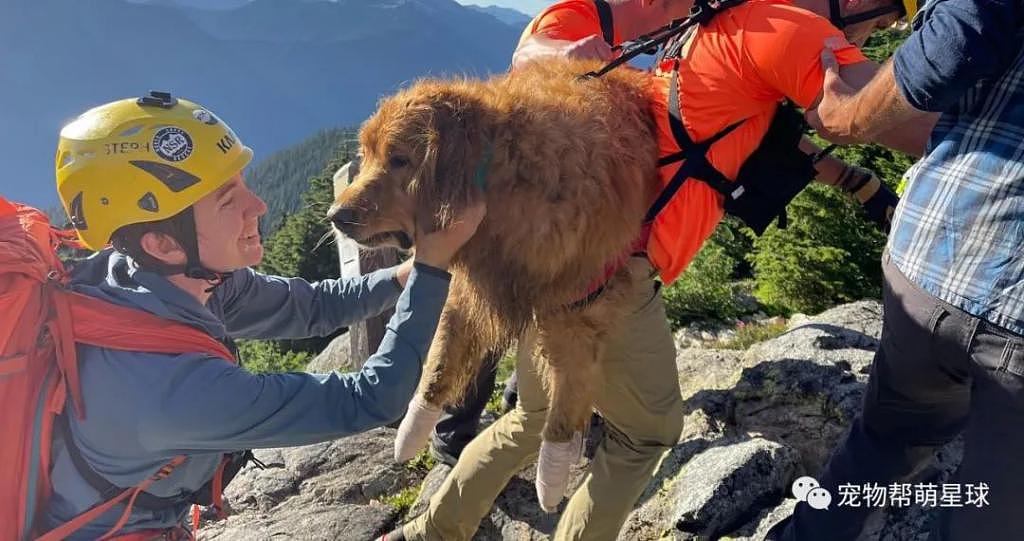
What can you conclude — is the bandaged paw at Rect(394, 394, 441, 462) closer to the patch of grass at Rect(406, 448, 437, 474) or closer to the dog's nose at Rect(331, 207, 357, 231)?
the dog's nose at Rect(331, 207, 357, 231)

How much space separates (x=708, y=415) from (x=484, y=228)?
296 cm

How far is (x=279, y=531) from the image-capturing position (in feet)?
15.0

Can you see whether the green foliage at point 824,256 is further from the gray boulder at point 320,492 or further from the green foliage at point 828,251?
the gray boulder at point 320,492

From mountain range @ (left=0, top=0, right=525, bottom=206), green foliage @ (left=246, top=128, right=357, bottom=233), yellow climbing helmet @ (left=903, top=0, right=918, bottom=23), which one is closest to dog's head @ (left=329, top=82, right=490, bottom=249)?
yellow climbing helmet @ (left=903, top=0, right=918, bottom=23)

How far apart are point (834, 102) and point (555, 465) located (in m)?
2.10

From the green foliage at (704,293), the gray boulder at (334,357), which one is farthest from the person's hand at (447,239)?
the gray boulder at (334,357)

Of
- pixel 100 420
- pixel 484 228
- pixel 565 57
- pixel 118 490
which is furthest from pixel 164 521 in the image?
pixel 565 57

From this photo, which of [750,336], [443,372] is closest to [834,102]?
[443,372]

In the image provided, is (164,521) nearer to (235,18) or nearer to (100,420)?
(100,420)

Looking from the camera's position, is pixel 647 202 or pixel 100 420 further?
pixel 647 202

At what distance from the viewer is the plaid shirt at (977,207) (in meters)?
1.75

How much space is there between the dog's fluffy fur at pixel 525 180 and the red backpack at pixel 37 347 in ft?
2.79

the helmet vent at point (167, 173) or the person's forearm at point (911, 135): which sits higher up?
the helmet vent at point (167, 173)

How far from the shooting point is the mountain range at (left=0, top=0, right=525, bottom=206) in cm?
13125
